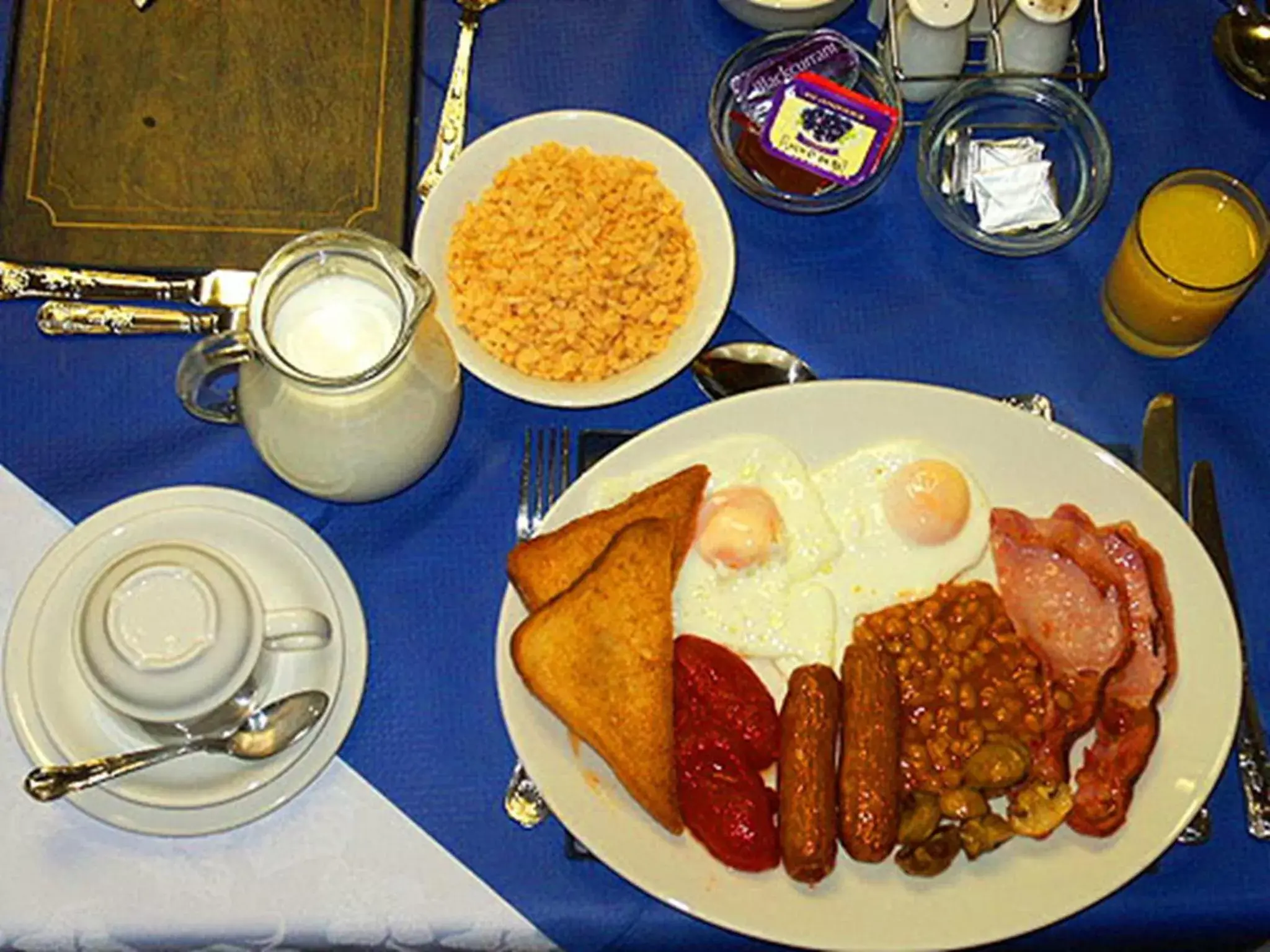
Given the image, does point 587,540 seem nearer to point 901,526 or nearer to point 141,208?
point 901,526

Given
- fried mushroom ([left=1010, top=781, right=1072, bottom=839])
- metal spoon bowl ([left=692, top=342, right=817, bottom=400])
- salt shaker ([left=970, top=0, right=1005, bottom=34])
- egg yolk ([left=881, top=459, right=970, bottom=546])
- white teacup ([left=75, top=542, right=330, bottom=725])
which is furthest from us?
salt shaker ([left=970, top=0, right=1005, bottom=34])

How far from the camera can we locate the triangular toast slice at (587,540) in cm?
138

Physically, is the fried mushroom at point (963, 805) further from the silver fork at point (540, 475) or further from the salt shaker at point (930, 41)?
the salt shaker at point (930, 41)

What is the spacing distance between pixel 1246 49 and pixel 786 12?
0.57 meters

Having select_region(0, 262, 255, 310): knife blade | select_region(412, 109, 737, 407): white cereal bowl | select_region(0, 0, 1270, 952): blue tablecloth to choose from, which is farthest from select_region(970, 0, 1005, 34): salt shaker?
select_region(0, 262, 255, 310): knife blade

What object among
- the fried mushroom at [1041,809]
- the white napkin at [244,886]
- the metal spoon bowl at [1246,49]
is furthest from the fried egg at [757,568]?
the metal spoon bowl at [1246,49]

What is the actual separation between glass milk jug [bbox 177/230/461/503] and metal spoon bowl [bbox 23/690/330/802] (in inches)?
8.9

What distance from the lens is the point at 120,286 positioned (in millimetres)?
1523

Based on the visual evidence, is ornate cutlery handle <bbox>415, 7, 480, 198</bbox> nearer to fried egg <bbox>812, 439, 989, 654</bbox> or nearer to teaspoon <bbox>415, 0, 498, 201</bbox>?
teaspoon <bbox>415, 0, 498, 201</bbox>

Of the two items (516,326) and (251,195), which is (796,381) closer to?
(516,326)

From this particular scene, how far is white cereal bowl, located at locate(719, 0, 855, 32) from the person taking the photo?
5.47 ft

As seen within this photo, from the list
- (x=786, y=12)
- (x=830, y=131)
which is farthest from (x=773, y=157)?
(x=786, y=12)

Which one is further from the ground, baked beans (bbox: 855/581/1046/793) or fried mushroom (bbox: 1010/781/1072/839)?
baked beans (bbox: 855/581/1046/793)

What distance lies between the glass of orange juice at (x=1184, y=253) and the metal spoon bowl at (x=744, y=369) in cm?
38
